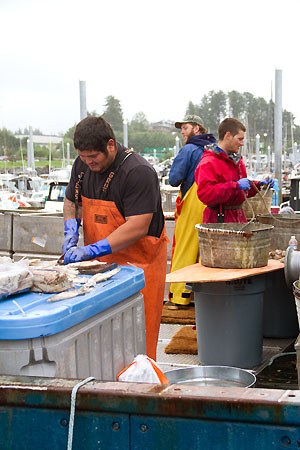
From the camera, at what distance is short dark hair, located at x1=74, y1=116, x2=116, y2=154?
3559 mm

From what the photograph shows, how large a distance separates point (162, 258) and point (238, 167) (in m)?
2.35

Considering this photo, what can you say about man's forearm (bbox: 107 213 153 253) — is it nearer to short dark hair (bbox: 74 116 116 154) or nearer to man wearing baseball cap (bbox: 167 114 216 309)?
short dark hair (bbox: 74 116 116 154)

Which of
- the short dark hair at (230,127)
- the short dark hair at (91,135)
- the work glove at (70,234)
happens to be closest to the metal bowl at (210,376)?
the work glove at (70,234)

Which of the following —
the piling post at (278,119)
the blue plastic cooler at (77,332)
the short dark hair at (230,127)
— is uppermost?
the piling post at (278,119)

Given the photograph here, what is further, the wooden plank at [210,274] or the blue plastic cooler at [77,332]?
the wooden plank at [210,274]

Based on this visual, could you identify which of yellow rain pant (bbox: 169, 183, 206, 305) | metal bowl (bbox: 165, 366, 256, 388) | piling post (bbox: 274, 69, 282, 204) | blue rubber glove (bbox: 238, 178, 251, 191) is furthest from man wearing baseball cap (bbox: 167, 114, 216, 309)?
piling post (bbox: 274, 69, 282, 204)

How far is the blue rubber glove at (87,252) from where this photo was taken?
3.47 metres

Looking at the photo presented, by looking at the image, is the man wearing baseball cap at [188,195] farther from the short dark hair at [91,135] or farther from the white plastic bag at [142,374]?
the white plastic bag at [142,374]

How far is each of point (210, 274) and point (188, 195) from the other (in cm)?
225

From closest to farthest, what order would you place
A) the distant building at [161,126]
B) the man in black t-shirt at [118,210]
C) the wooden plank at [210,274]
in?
the man in black t-shirt at [118,210] → the wooden plank at [210,274] → the distant building at [161,126]

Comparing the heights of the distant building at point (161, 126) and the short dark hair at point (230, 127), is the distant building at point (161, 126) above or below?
above

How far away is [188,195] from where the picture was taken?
699 cm

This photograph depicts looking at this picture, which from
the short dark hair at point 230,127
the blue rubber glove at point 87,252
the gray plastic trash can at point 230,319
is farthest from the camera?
the short dark hair at point 230,127

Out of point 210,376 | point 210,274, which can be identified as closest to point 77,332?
point 210,376
